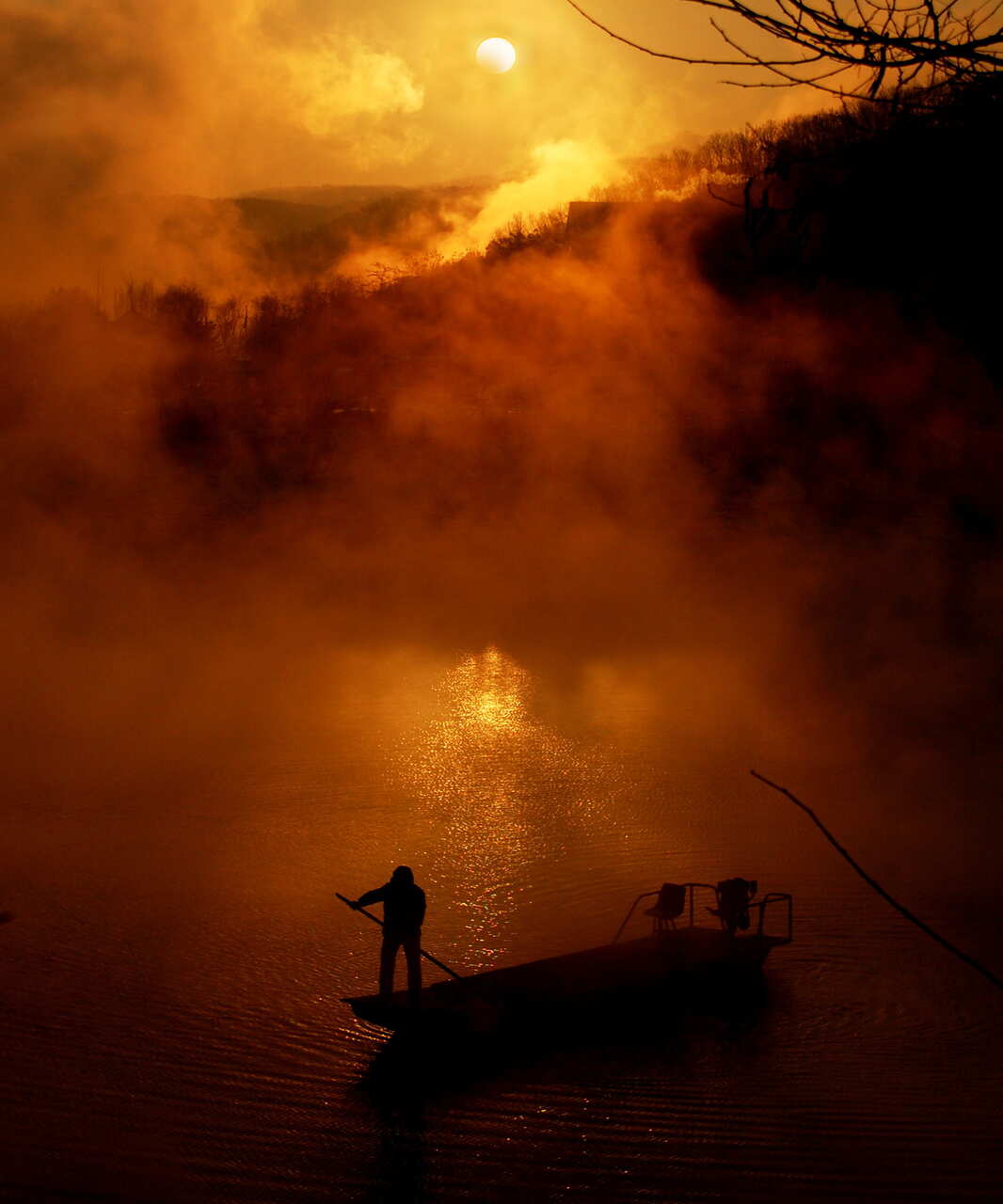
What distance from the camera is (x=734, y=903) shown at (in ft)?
16.6

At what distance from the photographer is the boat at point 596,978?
4188 millimetres

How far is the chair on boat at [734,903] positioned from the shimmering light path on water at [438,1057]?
1.07 feet

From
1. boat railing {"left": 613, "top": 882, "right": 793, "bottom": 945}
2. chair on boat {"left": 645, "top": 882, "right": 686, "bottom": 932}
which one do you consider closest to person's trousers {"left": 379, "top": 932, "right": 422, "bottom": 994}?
boat railing {"left": 613, "top": 882, "right": 793, "bottom": 945}

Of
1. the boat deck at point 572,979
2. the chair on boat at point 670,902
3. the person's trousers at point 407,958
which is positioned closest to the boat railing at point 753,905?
the chair on boat at point 670,902

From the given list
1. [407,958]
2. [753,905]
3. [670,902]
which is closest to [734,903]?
[753,905]

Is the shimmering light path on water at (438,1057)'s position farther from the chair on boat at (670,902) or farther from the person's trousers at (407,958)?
the chair on boat at (670,902)

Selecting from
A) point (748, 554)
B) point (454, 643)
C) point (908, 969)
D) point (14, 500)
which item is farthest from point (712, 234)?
point (908, 969)

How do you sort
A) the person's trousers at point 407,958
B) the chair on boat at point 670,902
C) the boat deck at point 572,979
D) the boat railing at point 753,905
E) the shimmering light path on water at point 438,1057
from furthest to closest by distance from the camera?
the boat railing at point 753,905, the chair on boat at point 670,902, the person's trousers at point 407,958, the boat deck at point 572,979, the shimmering light path on water at point 438,1057

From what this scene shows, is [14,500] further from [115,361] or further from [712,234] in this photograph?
[712,234]

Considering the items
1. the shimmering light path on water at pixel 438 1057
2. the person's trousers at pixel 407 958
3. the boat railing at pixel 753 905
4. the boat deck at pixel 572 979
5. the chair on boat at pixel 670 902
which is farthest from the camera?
the boat railing at pixel 753 905

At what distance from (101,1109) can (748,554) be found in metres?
14.3

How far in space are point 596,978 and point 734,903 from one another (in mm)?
817

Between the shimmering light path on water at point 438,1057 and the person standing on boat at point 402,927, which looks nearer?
the shimmering light path on water at point 438,1057

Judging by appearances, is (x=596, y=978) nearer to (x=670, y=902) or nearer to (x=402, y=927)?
(x=670, y=902)
